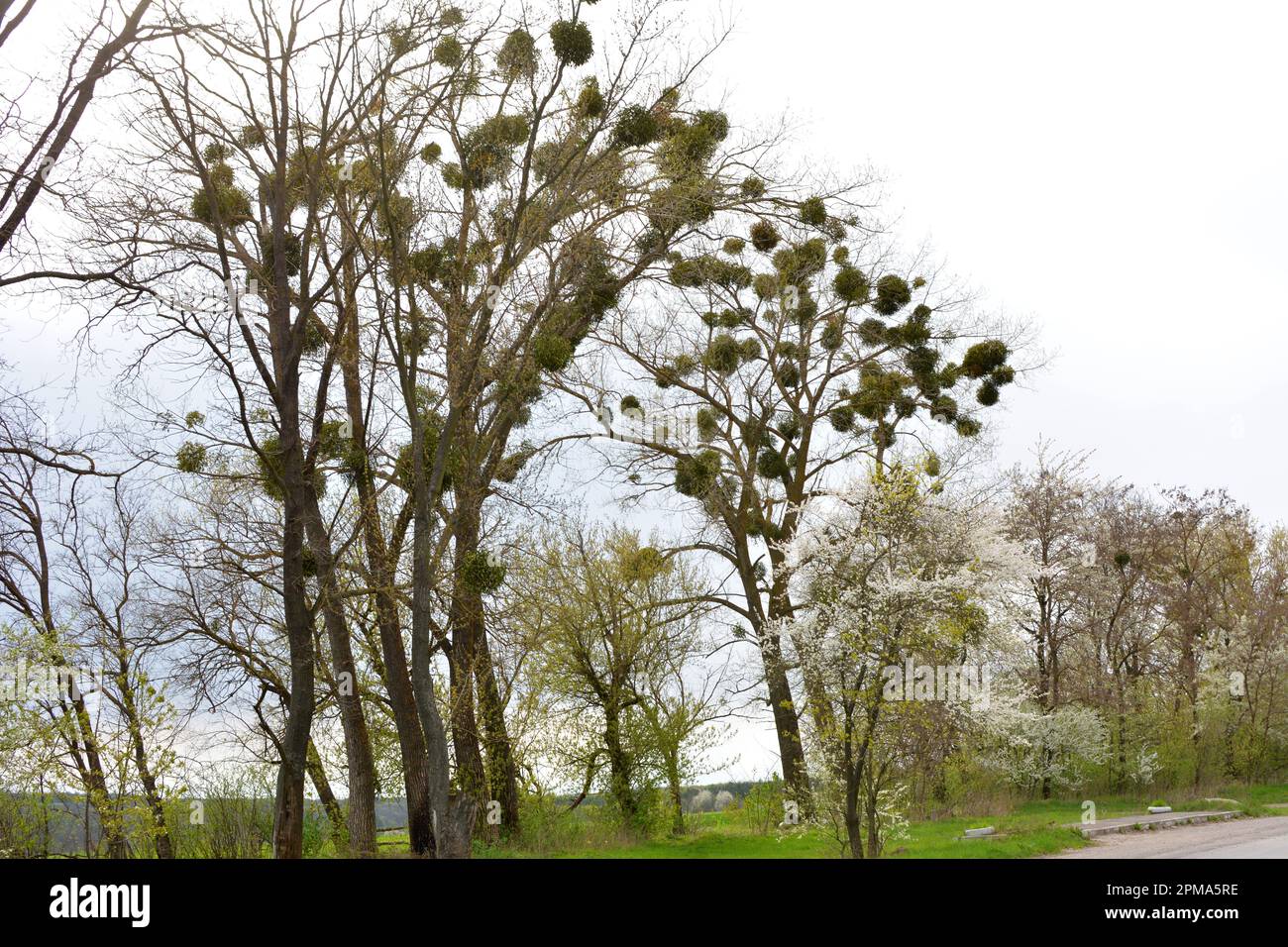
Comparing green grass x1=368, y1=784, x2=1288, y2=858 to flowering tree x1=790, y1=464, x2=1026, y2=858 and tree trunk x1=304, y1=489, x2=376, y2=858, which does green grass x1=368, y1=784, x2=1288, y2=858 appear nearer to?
→ tree trunk x1=304, y1=489, x2=376, y2=858

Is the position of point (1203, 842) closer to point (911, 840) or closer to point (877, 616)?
point (911, 840)

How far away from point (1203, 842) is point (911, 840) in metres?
4.06

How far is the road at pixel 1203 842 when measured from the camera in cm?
1370

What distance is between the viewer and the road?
13.7m

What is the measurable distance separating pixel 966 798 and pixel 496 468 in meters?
12.8

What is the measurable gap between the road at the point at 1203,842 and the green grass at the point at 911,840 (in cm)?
63

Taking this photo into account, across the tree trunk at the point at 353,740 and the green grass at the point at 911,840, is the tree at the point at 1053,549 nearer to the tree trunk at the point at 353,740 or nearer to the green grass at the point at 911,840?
the green grass at the point at 911,840

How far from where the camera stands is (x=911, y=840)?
16.9m

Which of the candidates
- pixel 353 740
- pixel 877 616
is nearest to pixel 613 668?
pixel 353 740

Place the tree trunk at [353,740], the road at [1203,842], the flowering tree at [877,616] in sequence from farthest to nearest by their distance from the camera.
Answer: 1. the tree trunk at [353,740]
2. the road at [1203,842]
3. the flowering tree at [877,616]

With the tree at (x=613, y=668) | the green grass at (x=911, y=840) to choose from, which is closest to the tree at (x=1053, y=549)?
the green grass at (x=911, y=840)

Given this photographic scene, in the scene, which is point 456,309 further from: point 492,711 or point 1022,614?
point 1022,614

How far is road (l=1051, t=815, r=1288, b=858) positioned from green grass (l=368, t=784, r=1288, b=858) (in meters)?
0.63
